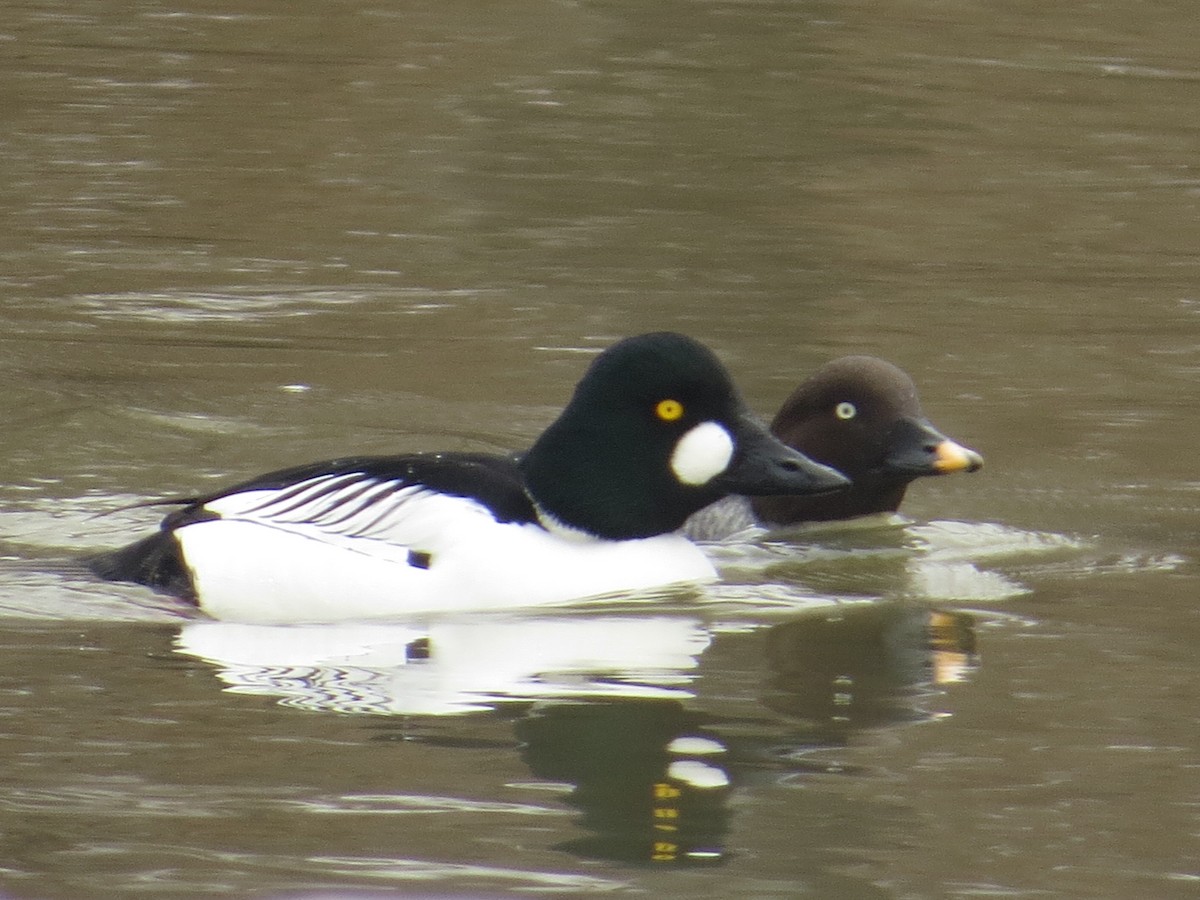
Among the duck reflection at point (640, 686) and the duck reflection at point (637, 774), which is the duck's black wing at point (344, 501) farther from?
the duck reflection at point (637, 774)

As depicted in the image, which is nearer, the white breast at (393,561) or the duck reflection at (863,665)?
the duck reflection at (863,665)

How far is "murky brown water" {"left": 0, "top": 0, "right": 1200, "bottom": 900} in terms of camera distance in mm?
4891

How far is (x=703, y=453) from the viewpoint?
22.6 feet

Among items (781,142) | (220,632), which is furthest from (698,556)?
(781,142)

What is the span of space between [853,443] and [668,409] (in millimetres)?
1727

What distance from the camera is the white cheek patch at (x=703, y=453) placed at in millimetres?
6871

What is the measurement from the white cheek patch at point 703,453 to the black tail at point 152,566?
1.60 m

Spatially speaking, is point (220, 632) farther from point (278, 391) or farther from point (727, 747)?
point (278, 391)

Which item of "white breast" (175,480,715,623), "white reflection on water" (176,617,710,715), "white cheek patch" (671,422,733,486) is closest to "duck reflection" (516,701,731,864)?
"white reflection on water" (176,617,710,715)

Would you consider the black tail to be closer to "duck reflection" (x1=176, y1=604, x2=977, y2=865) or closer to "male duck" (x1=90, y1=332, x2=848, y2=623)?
"male duck" (x1=90, y1=332, x2=848, y2=623)

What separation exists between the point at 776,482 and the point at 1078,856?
7.55ft

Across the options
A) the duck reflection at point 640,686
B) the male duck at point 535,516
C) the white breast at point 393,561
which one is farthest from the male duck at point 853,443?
the white breast at point 393,561

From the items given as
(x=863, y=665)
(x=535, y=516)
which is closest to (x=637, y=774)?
(x=863, y=665)

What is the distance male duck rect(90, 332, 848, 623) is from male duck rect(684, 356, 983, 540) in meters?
1.29
